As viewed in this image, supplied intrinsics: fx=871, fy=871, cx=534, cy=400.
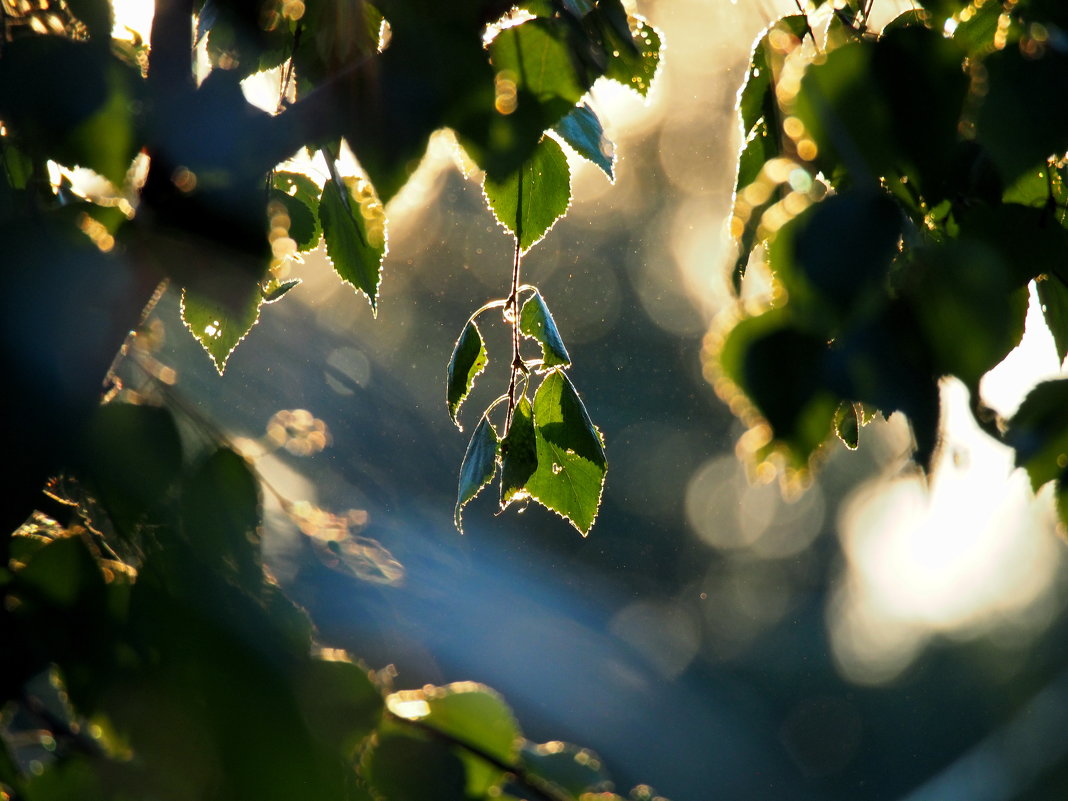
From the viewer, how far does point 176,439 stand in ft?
1.26

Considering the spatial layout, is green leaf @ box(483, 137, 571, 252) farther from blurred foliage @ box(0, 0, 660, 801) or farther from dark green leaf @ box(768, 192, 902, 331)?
dark green leaf @ box(768, 192, 902, 331)

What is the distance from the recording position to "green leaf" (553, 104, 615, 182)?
567 millimetres

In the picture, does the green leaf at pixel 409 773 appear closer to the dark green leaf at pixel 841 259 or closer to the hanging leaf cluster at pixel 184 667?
the hanging leaf cluster at pixel 184 667

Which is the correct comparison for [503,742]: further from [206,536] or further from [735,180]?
[735,180]

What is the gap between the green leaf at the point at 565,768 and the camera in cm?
48

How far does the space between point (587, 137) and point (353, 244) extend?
7.3 inches

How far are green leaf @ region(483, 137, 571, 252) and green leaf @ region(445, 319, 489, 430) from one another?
0.22 ft

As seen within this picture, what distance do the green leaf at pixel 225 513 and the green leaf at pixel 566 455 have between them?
233mm

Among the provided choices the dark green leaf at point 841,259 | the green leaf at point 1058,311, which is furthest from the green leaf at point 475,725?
the green leaf at point 1058,311

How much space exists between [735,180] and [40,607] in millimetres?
463

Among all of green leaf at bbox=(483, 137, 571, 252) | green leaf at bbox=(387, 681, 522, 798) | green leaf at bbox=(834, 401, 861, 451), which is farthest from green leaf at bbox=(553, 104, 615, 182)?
green leaf at bbox=(387, 681, 522, 798)

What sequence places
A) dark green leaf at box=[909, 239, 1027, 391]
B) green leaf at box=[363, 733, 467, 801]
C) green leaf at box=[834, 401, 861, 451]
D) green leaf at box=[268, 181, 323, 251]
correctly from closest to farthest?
dark green leaf at box=[909, 239, 1027, 391] < green leaf at box=[363, 733, 467, 801] < green leaf at box=[834, 401, 861, 451] < green leaf at box=[268, 181, 323, 251]

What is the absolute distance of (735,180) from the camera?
1.88 ft

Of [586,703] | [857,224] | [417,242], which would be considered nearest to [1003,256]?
[857,224]
